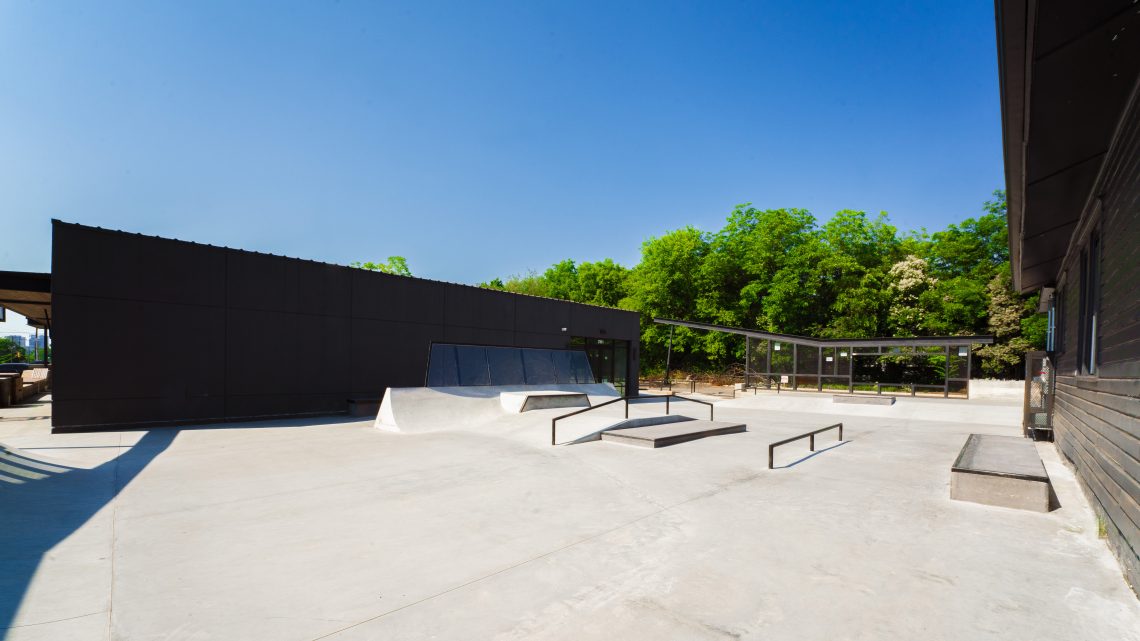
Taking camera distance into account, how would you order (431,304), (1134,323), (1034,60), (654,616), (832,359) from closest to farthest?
(654,616) → (1034,60) → (1134,323) → (431,304) → (832,359)

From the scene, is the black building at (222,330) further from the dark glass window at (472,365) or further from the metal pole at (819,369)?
the metal pole at (819,369)

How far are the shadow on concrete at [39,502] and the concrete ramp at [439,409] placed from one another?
465 centimetres

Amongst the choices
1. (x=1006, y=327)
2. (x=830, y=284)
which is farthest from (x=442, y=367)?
(x=1006, y=327)

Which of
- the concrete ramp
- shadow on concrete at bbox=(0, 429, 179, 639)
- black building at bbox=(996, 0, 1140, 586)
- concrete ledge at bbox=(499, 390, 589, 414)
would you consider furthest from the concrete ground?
concrete ledge at bbox=(499, 390, 589, 414)

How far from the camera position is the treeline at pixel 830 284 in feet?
112

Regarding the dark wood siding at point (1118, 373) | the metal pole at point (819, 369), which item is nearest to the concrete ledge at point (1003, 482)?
the dark wood siding at point (1118, 373)

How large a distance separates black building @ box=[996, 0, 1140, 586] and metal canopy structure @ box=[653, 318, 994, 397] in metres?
17.3

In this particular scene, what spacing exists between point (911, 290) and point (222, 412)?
39473mm

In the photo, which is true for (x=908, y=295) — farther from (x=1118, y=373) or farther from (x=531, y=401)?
(x=1118, y=373)

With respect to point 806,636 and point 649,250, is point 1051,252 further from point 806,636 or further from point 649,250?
point 649,250

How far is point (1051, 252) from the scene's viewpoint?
10414 mm

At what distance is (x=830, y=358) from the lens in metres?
25.9

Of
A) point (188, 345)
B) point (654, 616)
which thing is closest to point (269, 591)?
point (654, 616)

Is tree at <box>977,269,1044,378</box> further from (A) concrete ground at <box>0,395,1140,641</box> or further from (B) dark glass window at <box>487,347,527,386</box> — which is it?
(B) dark glass window at <box>487,347,527,386</box>
